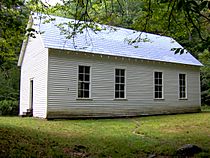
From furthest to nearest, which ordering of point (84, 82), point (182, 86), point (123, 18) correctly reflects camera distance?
point (182, 86)
point (84, 82)
point (123, 18)

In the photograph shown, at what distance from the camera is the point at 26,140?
884 cm

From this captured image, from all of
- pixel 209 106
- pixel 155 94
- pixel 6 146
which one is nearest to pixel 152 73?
pixel 155 94

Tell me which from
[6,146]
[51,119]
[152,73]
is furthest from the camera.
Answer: [152,73]

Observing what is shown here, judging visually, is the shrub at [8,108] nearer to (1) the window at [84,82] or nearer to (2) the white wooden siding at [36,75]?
(2) the white wooden siding at [36,75]

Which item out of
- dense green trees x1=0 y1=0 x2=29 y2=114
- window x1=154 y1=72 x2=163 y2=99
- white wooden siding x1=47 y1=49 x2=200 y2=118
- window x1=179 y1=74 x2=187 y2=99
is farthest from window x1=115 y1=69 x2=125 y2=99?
dense green trees x1=0 y1=0 x2=29 y2=114

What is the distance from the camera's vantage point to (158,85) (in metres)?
21.2

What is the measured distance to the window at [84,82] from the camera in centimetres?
1762

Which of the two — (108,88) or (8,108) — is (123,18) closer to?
(108,88)

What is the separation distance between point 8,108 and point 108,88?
8.40 metres

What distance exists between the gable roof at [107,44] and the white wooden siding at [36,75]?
34.8 inches

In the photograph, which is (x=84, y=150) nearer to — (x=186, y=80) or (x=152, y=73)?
(x=152, y=73)

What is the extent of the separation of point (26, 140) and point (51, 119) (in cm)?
762

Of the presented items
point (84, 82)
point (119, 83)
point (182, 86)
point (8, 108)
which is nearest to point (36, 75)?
point (84, 82)

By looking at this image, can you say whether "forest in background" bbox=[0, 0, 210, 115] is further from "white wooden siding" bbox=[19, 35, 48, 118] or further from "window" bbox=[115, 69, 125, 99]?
"window" bbox=[115, 69, 125, 99]
